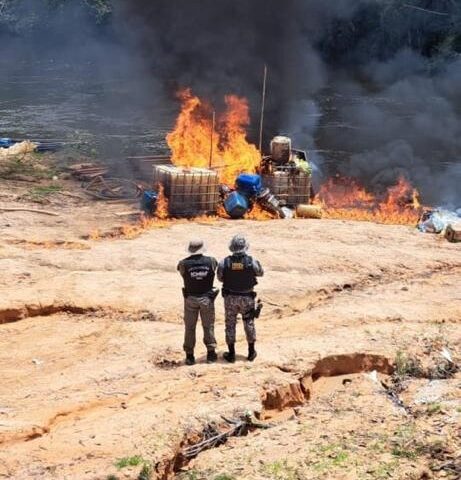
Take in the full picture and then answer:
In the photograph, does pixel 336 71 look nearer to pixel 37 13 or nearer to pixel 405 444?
pixel 405 444

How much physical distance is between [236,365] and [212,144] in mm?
11760

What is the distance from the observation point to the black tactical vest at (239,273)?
852 cm

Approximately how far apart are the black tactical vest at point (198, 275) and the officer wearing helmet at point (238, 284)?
15 cm

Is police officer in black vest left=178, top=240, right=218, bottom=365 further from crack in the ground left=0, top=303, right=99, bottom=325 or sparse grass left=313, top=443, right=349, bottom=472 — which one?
crack in the ground left=0, top=303, right=99, bottom=325

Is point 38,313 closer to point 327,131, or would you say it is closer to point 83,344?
point 83,344

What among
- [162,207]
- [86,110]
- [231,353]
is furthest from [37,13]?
[231,353]

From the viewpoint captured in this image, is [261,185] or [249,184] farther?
[261,185]

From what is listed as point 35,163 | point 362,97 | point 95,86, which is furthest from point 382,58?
point 35,163

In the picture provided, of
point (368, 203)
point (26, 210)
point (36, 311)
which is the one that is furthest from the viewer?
point (368, 203)

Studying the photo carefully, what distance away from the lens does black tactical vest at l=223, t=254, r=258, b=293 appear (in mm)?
8516

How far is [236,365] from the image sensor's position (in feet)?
28.4

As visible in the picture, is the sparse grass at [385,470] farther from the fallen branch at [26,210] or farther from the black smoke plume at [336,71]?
the black smoke plume at [336,71]

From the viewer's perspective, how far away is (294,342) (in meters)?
9.50

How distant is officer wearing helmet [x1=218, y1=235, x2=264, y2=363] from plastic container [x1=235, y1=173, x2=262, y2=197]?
28.8 feet
